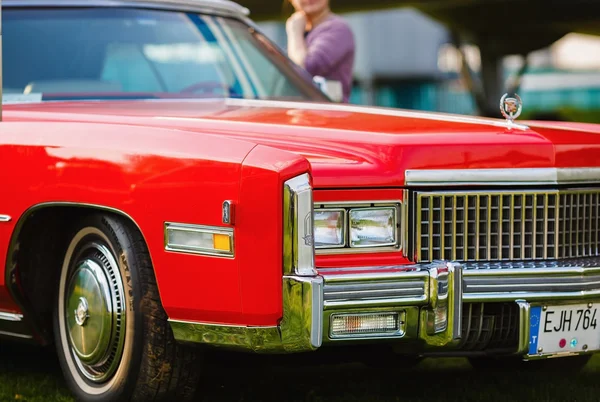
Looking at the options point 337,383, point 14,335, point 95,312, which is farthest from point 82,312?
point 337,383

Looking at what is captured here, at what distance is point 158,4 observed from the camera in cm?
604

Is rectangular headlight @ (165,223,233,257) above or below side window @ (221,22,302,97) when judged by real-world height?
below

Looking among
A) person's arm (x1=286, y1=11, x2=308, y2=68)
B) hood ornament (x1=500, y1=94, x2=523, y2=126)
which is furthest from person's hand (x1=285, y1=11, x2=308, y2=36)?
hood ornament (x1=500, y1=94, x2=523, y2=126)

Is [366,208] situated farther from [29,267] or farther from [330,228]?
[29,267]

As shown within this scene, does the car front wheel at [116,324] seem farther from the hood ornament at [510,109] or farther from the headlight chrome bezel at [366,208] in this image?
the hood ornament at [510,109]

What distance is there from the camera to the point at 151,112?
5020 millimetres

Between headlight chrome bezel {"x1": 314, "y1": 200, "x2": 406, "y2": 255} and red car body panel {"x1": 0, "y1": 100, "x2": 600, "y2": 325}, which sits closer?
red car body panel {"x1": 0, "y1": 100, "x2": 600, "y2": 325}

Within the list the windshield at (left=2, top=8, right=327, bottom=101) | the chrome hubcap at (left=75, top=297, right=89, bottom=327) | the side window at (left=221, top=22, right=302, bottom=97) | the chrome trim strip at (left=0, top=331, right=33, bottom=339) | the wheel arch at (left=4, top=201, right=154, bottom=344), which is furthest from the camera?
the side window at (left=221, top=22, right=302, bottom=97)

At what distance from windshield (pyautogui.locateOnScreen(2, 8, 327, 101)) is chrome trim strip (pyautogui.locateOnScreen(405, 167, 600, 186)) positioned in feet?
6.11

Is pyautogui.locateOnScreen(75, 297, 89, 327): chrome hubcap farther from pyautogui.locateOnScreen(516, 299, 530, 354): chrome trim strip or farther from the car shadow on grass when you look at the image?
pyautogui.locateOnScreen(516, 299, 530, 354): chrome trim strip

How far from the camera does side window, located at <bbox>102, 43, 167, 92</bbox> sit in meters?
5.64

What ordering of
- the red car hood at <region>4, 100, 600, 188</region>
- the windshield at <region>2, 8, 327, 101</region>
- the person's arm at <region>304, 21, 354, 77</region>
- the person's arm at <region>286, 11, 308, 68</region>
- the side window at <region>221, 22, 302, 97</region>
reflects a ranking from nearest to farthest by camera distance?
the red car hood at <region>4, 100, 600, 188</region>
the windshield at <region>2, 8, 327, 101</region>
the side window at <region>221, 22, 302, 97</region>
the person's arm at <region>304, 21, 354, 77</region>
the person's arm at <region>286, 11, 308, 68</region>

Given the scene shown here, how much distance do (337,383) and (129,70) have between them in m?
1.73

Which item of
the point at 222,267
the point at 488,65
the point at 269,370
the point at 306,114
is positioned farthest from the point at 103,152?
the point at 488,65
